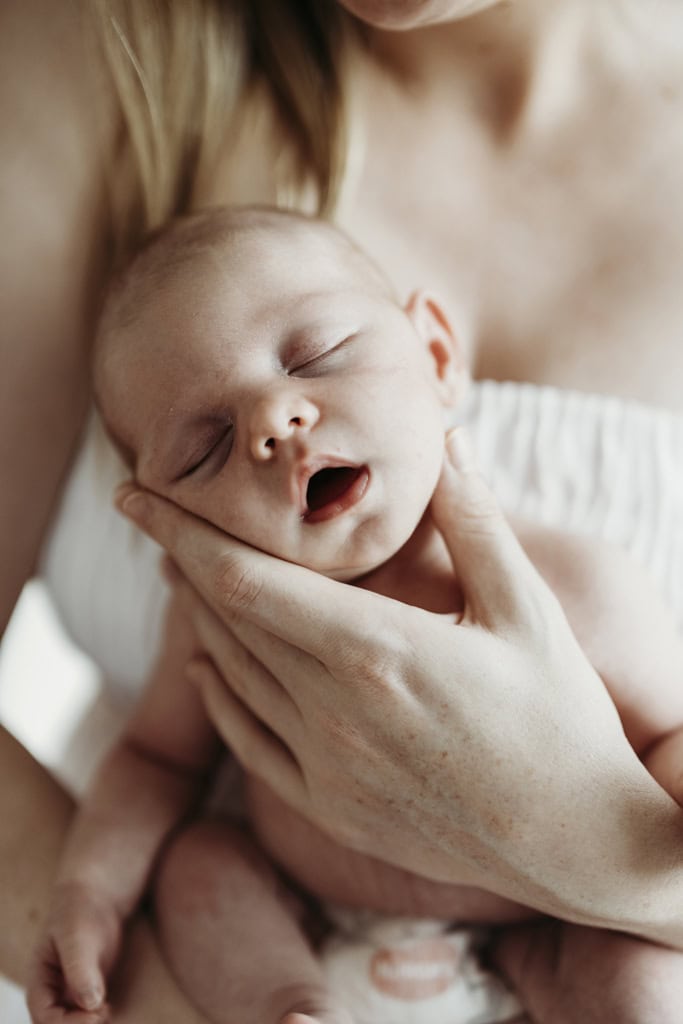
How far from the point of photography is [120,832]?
3.39 feet

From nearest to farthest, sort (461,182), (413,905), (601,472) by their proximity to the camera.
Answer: (413,905) → (601,472) → (461,182)

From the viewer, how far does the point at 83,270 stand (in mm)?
1155

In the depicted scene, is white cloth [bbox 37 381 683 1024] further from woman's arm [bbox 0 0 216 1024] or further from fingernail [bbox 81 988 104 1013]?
fingernail [bbox 81 988 104 1013]

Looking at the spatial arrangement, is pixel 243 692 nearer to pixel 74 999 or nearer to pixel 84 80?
pixel 74 999

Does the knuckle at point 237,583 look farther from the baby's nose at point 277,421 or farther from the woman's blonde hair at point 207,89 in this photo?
the woman's blonde hair at point 207,89

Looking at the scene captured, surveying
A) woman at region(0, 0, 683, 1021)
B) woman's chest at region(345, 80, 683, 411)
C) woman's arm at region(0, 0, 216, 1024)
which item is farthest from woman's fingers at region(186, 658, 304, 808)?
woman's chest at region(345, 80, 683, 411)

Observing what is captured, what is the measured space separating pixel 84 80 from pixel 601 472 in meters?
0.79

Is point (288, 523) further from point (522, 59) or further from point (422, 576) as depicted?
point (522, 59)

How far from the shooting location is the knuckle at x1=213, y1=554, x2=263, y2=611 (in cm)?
76

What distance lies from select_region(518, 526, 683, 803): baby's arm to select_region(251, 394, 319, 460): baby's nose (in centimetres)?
30

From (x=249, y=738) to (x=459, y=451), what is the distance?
35cm

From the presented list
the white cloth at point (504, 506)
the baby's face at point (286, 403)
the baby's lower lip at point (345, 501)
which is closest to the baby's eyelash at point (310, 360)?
the baby's face at point (286, 403)

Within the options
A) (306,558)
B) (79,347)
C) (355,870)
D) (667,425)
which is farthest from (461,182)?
(355,870)

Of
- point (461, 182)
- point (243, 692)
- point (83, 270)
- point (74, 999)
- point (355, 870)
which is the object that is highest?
point (461, 182)
